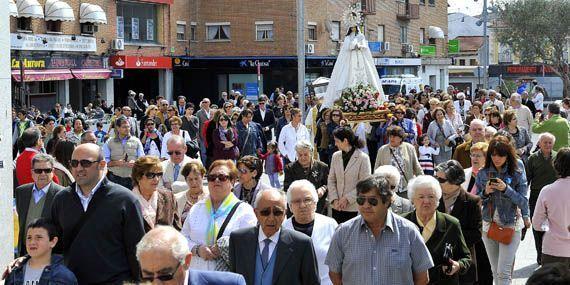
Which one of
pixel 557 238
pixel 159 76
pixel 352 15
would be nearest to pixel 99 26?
pixel 159 76

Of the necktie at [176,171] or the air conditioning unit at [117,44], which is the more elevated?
the air conditioning unit at [117,44]

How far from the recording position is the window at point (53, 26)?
37344 mm

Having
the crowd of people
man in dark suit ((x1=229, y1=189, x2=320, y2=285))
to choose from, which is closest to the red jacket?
the crowd of people

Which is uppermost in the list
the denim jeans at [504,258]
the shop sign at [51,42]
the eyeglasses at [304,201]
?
the shop sign at [51,42]

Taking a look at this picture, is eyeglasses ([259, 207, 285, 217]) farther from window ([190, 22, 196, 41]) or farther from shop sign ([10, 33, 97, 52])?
window ([190, 22, 196, 41])

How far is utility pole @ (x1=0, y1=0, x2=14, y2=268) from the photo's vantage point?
26.2 ft

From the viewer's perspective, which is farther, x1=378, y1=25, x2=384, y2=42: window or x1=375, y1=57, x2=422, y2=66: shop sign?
x1=378, y1=25, x2=384, y2=42: window

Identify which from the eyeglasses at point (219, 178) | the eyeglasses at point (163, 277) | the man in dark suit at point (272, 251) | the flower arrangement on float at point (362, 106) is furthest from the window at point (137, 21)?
the eyeglasses at point (163, 277)

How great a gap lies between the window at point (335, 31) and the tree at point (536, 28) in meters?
14.4

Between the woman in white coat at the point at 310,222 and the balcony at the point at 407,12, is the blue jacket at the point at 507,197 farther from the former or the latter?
the balcony at the point at 407,12

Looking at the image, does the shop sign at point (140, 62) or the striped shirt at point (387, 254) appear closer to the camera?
the striped shirt at point (387, 254)

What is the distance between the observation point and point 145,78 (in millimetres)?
46875

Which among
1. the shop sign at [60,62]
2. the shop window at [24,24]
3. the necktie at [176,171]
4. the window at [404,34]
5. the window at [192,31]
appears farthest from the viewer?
the window at [404,34]

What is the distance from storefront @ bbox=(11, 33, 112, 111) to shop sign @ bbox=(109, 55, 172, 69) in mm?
764
